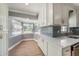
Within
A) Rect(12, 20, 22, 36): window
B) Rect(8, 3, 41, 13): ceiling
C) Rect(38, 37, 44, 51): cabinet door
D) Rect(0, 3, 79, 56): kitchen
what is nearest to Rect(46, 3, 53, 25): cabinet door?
Rect(0, 3, 79, 56): kitchen

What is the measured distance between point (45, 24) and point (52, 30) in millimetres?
122

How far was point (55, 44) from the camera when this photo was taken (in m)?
1.65

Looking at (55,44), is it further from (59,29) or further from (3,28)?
(3,28)

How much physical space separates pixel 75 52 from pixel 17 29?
80 cm

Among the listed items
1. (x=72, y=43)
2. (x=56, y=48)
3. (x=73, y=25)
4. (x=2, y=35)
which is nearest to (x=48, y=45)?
(x=56, y=48)

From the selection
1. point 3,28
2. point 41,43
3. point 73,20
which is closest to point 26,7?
point 3,28

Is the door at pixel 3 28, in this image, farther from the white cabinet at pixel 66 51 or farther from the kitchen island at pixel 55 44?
the white cabinet at pixel 66 51

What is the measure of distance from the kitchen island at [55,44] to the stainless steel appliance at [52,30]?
0.16 feet

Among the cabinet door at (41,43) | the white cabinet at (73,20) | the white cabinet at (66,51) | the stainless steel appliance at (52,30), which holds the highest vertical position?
the white cabinet at (73,20)

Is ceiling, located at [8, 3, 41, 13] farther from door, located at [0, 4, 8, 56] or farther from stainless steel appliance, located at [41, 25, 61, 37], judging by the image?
stainless steel appliance, located at [41, 25, 61, 37]

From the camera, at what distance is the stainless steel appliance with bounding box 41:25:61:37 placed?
1.68 metres

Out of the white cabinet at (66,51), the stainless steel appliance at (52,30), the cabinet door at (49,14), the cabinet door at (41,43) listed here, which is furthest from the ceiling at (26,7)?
the white cabinet at (66,51)

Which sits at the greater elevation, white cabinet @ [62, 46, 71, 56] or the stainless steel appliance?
the stainless steel appliance

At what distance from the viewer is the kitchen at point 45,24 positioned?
5.46 ft
